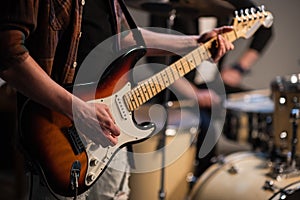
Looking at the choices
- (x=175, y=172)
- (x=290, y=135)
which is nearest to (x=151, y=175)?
(x=175, y=172)

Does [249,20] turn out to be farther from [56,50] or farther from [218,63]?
[218,63]

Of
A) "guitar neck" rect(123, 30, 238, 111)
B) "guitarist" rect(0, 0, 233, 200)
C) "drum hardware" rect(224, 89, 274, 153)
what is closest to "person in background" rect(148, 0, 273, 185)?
"drum hardware" rect(224, 89, 274, 153)

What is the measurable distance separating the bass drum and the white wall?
101cm

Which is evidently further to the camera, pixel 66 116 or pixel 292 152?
pixel 292 152

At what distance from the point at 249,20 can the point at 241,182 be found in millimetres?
620

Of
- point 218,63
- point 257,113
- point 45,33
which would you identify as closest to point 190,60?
point 45,33

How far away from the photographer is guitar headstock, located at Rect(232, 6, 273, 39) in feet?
5.76

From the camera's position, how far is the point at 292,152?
1.92m

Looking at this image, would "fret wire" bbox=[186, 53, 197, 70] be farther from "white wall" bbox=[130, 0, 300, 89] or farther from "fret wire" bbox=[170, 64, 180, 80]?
"white wall" bbox=[130, 0, 300, 89]

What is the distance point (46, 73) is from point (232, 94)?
1717mm

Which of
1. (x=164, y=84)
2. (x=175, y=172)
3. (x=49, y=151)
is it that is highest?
(x=164, y=84)

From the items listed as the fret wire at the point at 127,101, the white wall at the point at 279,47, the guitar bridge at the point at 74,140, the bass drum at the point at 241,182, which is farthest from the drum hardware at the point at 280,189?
the white wall at the point at 279,47

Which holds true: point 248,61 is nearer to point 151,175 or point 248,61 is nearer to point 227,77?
point 227,77

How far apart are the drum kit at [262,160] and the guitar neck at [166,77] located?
268 millimetres
